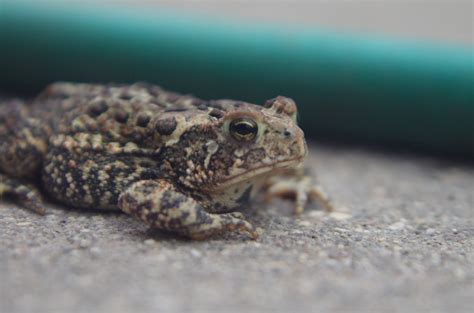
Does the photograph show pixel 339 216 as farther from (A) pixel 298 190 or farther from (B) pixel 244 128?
(B) pixel 244 128

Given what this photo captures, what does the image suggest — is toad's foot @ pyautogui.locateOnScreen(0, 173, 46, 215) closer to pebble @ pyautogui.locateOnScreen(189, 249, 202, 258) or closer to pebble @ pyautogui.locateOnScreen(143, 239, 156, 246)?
pebble @ pyautogui.locateOnScreen(143, 239, 156, 246)

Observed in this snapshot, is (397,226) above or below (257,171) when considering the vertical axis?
below

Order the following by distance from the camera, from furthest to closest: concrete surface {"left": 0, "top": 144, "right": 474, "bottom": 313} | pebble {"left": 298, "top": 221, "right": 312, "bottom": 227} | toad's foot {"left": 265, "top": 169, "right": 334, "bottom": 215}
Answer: toad's foot {"left": 265, "top": 169, "right": 334, "bottom": 215}, pebble {"left": 298, "top": 221, "right": 312, "bottom": 227}, concrete surface {"left": 0, "top": 144, "right": 474, "bottom": 313}

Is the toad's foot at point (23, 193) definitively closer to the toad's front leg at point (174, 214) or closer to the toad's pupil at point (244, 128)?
the toad's front leg at point (174, 214)

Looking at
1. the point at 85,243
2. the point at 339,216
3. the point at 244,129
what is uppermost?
the point at 244,129

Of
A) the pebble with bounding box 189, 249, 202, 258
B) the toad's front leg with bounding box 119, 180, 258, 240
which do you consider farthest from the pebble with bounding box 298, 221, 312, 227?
the pebble with bounding box 189, 249, 202, 258

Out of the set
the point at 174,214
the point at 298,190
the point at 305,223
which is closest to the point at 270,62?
the point at 298,190
